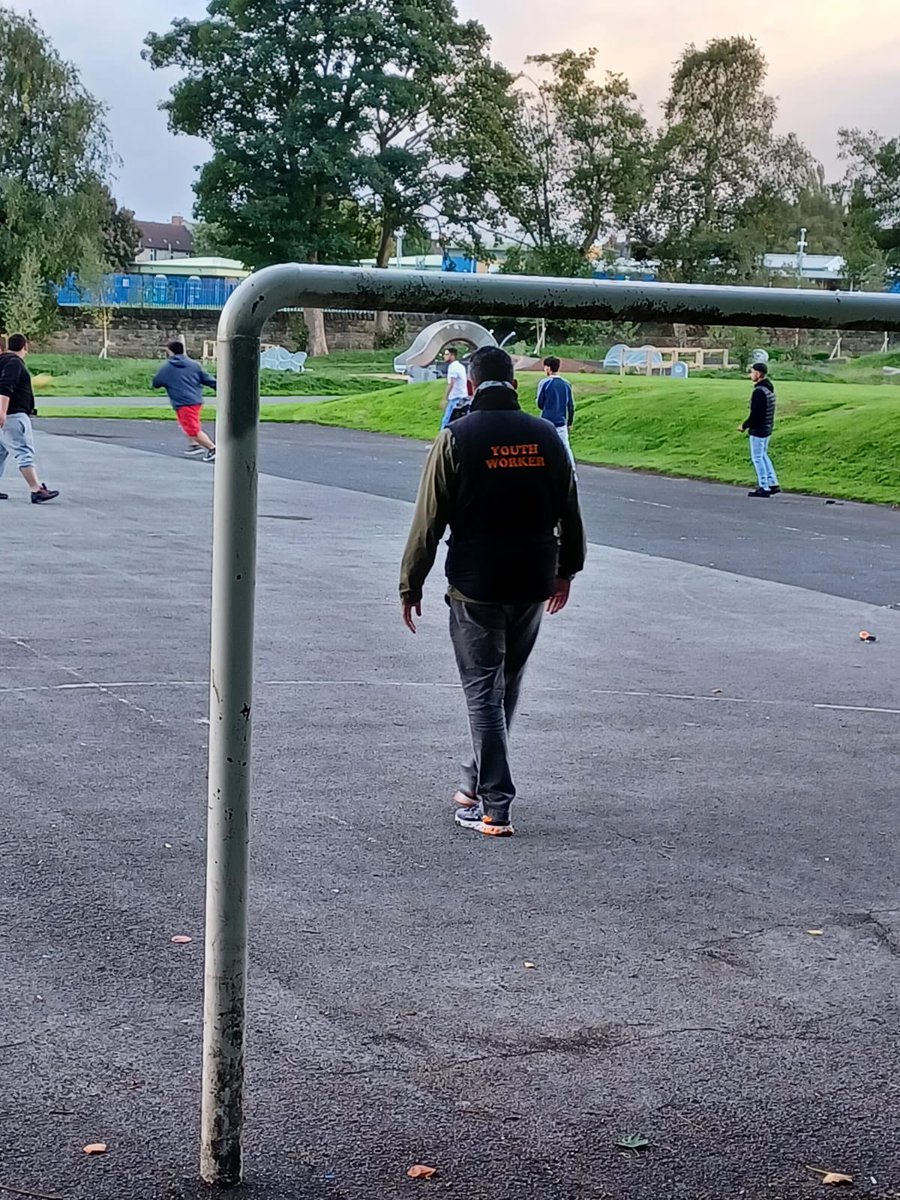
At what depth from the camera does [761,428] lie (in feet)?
78.8

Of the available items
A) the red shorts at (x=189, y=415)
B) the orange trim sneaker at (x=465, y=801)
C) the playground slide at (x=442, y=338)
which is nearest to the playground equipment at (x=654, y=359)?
the red shorts at (x=189, y=415)

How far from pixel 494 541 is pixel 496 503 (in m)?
0.16

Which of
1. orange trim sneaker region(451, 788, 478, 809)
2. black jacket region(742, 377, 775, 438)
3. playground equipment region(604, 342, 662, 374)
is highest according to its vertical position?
playground equipment region(604, 342, 662, 374)

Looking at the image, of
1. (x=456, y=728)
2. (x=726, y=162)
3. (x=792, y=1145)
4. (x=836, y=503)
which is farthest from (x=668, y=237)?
(x=792, y=1145)

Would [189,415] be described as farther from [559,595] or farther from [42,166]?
[42,166]

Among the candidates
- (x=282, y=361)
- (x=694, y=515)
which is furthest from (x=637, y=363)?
(x=694, y=515)

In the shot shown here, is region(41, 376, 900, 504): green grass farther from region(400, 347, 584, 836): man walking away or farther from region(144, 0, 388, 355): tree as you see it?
region(144, 0, 388, 355): tree

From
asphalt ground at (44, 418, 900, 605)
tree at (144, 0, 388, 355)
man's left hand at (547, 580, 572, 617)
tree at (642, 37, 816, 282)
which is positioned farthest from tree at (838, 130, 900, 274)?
man's left hand at (547, 580, 572, 617)

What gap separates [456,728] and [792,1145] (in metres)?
4.46

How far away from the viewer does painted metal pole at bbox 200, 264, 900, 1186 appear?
10.6 feet

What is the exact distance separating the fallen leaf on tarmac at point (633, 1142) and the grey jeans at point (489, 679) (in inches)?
98.7

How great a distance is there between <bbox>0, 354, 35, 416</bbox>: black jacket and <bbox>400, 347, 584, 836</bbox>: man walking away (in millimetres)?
11978

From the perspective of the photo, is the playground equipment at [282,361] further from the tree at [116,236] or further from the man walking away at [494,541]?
the man walking away at [494,541]

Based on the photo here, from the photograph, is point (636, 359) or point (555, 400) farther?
point (636, 359)
